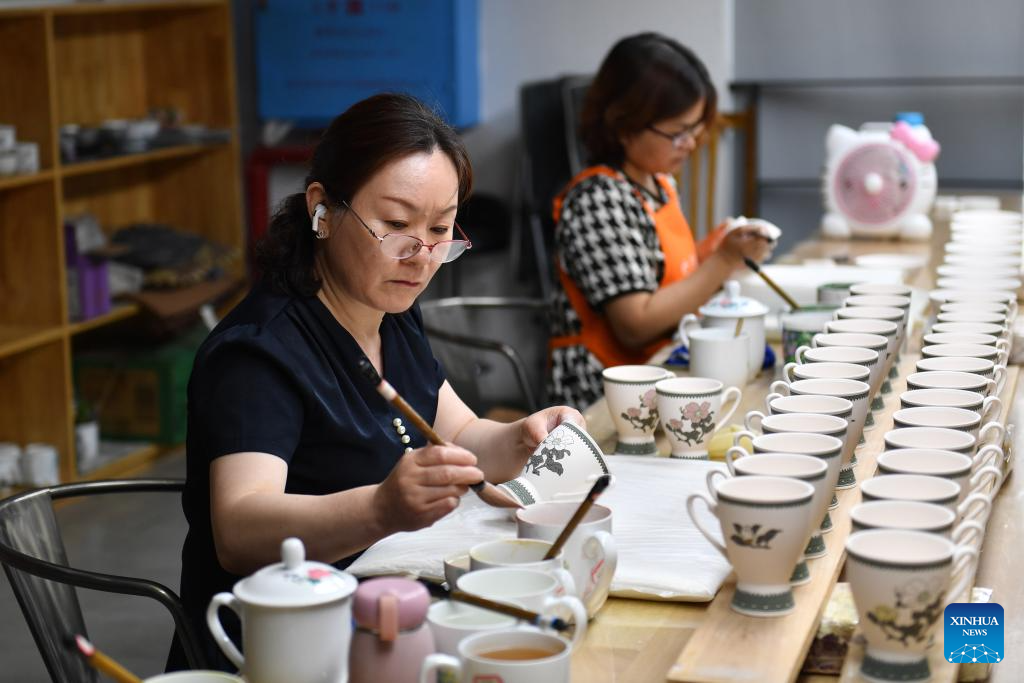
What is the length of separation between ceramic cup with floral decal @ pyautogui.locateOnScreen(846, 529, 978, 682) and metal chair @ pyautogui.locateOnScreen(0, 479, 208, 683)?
0.79 metres

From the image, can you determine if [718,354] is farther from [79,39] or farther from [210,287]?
[79,39]

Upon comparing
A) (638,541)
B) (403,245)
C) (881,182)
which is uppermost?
(403,245)

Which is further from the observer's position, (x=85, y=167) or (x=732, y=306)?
(x=85, y=167)

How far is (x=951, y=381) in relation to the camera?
166 cm

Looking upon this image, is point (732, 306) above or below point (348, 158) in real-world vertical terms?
below

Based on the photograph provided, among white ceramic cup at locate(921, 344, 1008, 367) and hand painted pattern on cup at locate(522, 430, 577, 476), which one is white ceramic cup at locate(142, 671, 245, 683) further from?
white ceramic cup at locate(921, 344, 1008, 367)

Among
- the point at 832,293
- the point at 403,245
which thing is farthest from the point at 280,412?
the point at 832,293

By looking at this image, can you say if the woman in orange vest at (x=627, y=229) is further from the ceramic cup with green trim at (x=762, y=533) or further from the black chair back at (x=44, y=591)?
the ceramic cup with green trim at (x=762, y=533)

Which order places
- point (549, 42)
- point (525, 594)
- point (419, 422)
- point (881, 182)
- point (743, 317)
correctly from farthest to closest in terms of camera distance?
point (549, 42), point (881, 182), point (743, 317), point (419, 422), point (525, 594)

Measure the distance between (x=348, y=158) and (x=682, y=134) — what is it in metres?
1.31

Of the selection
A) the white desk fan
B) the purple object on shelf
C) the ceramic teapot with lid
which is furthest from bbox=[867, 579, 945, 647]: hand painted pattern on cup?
the purple object on shelf

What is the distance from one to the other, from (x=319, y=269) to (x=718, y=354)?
0.73 meters

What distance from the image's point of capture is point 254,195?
5.15 metres

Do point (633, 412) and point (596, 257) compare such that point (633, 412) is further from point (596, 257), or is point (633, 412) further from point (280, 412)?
point (596, 257)
